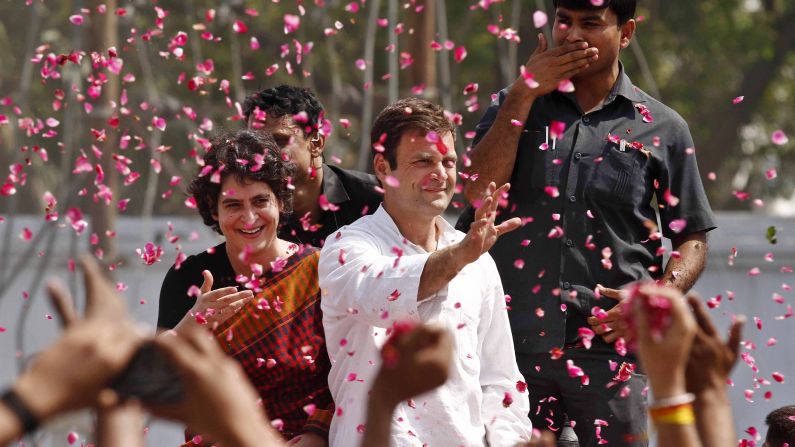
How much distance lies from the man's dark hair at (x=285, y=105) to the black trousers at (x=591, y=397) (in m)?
1.04

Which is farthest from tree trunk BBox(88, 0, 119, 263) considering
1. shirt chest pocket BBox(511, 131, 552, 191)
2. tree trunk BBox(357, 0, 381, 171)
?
shirt chest pocket BBox(511, 131, 552, 191)

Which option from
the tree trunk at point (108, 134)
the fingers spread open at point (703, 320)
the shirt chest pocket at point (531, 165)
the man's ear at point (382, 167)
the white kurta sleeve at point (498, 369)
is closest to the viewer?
the fingers spread open at point (703, 320)

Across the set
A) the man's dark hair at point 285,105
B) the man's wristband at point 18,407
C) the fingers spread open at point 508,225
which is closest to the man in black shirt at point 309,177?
the man's dark hair at point 285,105

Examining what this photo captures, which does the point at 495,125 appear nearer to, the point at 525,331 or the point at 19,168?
the point at 525,331

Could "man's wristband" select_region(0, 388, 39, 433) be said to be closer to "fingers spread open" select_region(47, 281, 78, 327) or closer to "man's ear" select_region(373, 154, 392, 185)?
"fingers spread open" select_region(47, 281, 78, 327)

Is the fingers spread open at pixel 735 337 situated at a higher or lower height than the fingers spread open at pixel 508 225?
lower

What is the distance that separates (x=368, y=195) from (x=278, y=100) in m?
0.41

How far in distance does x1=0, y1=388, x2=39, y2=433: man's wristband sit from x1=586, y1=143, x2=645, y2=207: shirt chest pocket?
2556 millimetres

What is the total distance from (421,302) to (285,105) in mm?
1111

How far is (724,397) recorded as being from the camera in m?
2.45

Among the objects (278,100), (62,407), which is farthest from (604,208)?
(62,407)

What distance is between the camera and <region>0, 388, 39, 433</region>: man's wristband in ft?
6.28

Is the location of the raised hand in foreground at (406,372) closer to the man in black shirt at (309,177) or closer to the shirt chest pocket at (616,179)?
the shirt chest pocket at (616,179)

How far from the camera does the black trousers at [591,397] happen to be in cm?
419
